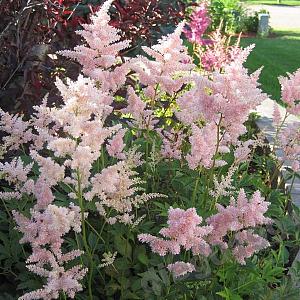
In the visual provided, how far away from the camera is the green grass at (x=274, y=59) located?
34.1 feet

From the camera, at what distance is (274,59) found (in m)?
13.5

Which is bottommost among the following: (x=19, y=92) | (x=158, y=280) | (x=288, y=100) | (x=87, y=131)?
(x=158, y=280)

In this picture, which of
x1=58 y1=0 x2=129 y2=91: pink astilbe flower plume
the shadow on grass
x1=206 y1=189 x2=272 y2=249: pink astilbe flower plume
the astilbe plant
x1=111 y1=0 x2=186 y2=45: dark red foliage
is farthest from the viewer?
the shadow on grass

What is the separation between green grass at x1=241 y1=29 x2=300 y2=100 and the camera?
10.4m

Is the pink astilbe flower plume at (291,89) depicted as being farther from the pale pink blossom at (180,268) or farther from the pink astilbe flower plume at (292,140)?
the pale pink blossom at (180,268)

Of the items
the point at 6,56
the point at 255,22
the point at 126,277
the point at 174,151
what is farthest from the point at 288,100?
the point at 255,22

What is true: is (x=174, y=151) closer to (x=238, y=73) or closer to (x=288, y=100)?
(x=288, y=100)

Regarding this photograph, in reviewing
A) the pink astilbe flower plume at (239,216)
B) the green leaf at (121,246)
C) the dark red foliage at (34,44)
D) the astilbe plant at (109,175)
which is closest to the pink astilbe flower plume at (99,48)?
the astilbe plant at (109,175)

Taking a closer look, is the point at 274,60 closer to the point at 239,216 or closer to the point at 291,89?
the point at 291,89

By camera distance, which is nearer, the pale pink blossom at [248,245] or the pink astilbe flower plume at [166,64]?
the pale pink blossom at [248,245]

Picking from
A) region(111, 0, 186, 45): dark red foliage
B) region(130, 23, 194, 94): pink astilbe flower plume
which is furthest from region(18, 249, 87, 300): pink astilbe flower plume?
region(111, 0, 186, 45): dark red foliage

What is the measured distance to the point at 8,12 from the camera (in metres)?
3.72

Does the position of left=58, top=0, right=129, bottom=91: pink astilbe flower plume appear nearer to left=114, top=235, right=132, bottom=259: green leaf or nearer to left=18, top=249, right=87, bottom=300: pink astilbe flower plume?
left=114, top=235, right=132, bottom=259: green leaf

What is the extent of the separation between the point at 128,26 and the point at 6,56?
0.92 meters
